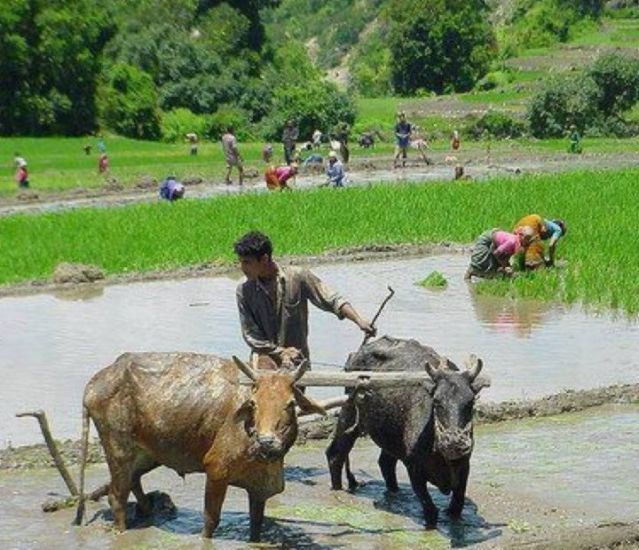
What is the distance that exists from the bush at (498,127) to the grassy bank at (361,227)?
917 inches

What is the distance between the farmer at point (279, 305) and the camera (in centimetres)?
905

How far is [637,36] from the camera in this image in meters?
75.4

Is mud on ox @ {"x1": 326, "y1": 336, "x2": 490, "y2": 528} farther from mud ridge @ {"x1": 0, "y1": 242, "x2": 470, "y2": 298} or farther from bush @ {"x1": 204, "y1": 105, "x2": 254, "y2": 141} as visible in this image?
bush @ {"x1": 204, "y1": 105, "x2": 254, "y2": 141}

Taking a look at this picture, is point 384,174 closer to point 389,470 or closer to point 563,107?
point 563,107

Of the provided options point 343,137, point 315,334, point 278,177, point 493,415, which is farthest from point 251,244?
point 343,137

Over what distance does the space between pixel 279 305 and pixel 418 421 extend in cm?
123

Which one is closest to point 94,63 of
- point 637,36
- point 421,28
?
point 421,28

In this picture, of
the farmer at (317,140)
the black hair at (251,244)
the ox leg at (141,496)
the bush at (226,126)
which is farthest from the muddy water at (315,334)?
the bush at (226,126)

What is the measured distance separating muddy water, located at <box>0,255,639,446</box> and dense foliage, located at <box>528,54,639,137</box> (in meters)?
32.2

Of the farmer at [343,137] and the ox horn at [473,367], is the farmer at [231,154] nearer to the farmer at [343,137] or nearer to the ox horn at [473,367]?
the farmer at [343,137]

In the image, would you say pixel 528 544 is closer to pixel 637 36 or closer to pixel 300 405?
pixel 300 405

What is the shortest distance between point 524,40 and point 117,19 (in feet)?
104

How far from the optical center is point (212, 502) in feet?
26.2

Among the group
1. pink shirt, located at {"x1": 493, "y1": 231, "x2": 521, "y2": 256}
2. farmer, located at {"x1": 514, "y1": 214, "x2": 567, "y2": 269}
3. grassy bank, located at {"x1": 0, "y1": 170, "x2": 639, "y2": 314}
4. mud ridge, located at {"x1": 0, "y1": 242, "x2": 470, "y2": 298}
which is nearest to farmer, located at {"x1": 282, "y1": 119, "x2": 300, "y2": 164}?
grassy bank, located at {"x1": 0, "y1": 170, "x2": 639, "y2": 314}
